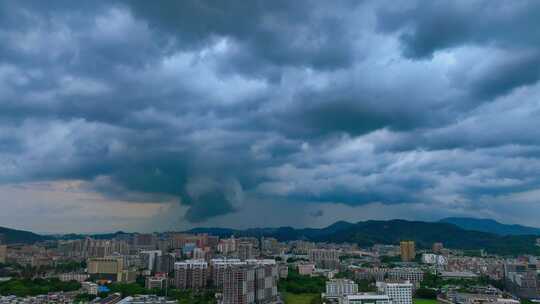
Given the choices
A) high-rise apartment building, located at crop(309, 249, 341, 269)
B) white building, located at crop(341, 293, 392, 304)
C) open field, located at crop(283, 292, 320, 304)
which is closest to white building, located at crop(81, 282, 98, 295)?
open field, located at crop(283, 292, 320, 304)

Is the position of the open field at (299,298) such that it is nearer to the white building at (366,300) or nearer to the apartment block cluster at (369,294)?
the apartment block cluster at (369,294)

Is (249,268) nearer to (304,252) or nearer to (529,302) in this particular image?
(529,302)

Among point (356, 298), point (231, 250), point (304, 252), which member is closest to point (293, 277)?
point (356, 298)

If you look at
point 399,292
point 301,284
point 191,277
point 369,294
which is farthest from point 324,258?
point 369,294

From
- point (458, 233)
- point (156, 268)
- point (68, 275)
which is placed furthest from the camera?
point (458, 233)

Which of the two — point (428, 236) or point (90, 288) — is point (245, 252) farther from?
point (428, 236)

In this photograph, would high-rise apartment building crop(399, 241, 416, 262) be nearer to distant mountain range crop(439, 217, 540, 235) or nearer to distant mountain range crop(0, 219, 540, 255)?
distant mountain range crop(0, 219, 540, 255)

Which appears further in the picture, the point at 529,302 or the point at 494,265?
the point at 494,265

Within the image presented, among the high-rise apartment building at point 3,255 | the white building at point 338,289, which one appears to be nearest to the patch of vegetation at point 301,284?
the white building at point 338,289
